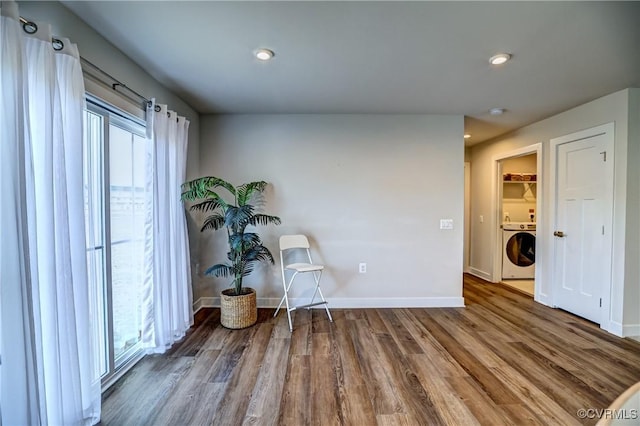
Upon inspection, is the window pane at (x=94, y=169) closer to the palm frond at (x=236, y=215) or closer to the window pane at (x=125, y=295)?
the window pane at (x=125, y=295)

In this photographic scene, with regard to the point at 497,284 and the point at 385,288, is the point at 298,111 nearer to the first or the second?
the point at 385,288

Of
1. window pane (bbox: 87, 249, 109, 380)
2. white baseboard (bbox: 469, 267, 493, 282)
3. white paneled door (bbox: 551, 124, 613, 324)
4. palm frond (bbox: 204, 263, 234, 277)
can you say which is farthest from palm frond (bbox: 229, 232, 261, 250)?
white baseboard (bbox: 469, 267, 493, 282)

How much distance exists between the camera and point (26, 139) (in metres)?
1.20

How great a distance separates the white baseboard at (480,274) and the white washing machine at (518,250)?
0.68 ft

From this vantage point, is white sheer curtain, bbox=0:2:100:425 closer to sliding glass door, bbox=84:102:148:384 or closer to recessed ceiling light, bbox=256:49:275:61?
sliding glass door, bbox=84:102:148:384

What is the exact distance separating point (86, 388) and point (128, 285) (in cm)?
88

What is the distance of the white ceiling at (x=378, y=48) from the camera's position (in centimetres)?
155

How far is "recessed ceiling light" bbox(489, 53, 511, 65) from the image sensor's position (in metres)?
1.99

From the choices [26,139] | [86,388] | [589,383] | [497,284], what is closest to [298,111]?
[26,139]

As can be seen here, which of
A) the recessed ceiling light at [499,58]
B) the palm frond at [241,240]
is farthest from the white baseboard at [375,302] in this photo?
the recessed ceiling light at [499,58]

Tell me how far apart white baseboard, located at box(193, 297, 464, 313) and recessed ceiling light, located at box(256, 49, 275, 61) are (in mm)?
2585

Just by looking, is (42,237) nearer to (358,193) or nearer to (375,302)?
(358,193)

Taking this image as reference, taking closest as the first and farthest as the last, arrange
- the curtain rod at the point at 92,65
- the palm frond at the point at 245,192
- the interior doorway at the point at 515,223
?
the curtain rod at the point at 92,65, the palm frond at the point at 245,192, the interior doorway at the point at 515,223

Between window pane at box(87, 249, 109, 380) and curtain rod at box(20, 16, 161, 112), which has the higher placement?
curtain rod at box(20, 16, 161, 112)
